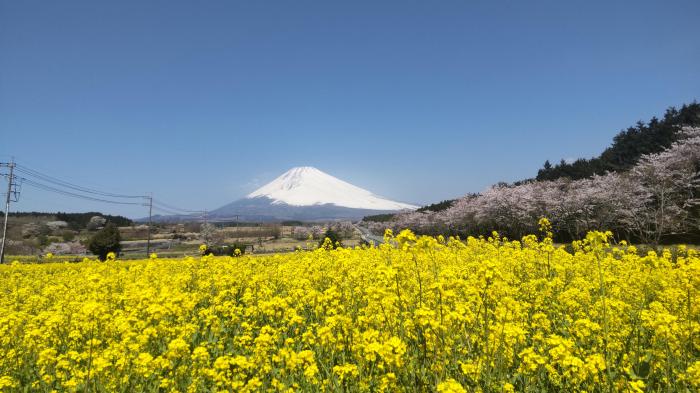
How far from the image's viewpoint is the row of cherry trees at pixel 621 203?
2575 centimetres

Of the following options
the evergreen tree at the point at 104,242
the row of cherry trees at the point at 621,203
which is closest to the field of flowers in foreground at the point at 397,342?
the row of cherry trees at the point at 621,203

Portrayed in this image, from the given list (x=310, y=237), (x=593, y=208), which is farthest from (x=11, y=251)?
(x=593, y=208)

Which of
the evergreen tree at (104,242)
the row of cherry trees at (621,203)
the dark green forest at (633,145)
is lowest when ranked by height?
the evergreen tree at (104,242)

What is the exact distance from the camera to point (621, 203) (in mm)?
28766

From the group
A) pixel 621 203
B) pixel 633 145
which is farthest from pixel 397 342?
pixel 633 145

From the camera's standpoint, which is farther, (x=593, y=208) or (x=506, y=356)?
(x=593, y=208)

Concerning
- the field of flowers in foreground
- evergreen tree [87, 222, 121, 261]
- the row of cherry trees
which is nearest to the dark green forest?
the row of cherry trees

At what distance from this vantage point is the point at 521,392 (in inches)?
164

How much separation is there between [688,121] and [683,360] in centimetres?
5006

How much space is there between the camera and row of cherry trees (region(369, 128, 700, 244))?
25.8 m

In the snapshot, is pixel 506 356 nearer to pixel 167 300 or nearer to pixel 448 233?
pixel 167 300

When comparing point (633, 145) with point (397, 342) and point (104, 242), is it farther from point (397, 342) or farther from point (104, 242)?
point (104, 242)

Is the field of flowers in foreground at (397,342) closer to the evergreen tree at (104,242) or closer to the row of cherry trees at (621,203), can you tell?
the row of cherry trees at (621,203)

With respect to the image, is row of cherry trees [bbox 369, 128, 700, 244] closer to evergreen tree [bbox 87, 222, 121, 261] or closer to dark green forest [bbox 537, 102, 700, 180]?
dark green forest [bbox 537, 102, 700, 180]
